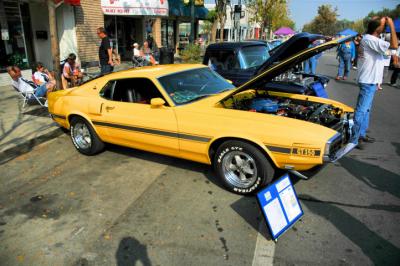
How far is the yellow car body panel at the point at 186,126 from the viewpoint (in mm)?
3344

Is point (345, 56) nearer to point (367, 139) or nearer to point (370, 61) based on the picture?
point (367, 139)

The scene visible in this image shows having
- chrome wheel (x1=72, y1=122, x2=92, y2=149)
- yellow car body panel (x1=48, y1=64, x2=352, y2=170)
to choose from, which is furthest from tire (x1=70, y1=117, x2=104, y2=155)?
yellow car body panel (x1=48, y1=64, x2=352, y2=170)

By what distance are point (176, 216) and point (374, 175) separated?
2743 mm

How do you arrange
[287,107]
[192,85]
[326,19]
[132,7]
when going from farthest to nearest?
[326,19] < [132,7] < [192,85] < [287,107]

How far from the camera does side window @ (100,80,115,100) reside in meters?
4.86

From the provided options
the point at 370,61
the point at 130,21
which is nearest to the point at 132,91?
the point at 370,61

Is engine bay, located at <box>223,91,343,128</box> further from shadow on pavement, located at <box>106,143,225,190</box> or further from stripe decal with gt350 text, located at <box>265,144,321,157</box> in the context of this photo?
shadow on pavement, located at <box>106,143,225,190</box>

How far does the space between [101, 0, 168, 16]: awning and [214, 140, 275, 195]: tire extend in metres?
11.9

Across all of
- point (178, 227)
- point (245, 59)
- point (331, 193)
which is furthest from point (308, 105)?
point (245, 59)

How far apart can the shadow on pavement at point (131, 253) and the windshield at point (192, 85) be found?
1855 mm

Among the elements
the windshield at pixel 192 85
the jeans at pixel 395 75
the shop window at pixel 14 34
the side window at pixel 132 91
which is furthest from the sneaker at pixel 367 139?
the shop window at pixel 14 34

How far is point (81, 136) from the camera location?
5.32 m

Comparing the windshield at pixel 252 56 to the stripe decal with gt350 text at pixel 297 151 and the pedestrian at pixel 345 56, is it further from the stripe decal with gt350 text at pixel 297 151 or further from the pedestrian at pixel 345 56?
the pedestrian at pixel 345 56

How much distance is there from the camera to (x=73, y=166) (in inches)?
194
